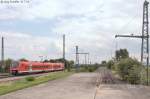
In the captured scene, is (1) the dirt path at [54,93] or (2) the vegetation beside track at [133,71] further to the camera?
(2) the vegetation beside track at [133,71]

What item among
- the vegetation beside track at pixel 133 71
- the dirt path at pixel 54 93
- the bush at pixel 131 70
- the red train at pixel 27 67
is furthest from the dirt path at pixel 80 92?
the red train at pixel 27 67

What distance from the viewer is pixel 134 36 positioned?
5388cm

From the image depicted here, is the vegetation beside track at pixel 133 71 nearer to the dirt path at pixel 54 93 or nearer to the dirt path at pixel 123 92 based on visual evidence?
the dirt path at pixel 123 92

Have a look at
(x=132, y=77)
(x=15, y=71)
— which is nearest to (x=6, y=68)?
(x=15, y=71)

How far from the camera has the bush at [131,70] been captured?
37847 mm

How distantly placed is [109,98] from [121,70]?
25404 mm

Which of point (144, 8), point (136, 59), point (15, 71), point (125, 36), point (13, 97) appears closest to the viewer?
point (13, 97)

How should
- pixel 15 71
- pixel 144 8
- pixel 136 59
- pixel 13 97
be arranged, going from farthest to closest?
pixel 15 71 → pixel 144 8 → pixel 136 59 → pixel 13 97

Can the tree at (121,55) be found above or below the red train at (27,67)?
above

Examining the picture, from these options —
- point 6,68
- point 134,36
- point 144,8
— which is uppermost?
point 144,8

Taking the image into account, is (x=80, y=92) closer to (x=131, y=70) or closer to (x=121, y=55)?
(x=131, y=70)

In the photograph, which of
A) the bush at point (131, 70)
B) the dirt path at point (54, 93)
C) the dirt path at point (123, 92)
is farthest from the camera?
the bush at point (131, 70)

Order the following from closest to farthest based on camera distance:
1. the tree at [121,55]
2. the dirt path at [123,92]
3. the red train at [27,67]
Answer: the dirt path at [123,92] < the red train at [27,67] < the tree at [121,55]

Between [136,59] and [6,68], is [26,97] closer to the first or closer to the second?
[136,59]
